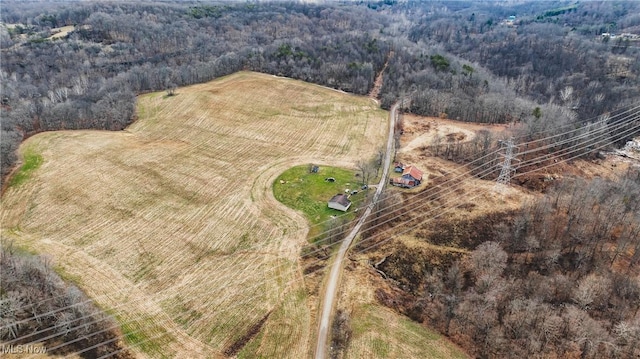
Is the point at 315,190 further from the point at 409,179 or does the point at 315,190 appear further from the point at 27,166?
the point at 27,166

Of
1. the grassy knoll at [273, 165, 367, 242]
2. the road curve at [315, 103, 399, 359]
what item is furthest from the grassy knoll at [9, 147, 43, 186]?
the road curve at [315, 103, 399, 359]

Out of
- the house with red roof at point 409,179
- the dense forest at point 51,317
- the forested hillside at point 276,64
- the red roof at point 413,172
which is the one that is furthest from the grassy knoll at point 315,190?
the forested hillside at point 276,64

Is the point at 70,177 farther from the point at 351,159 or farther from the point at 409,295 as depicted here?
the point at 409,295

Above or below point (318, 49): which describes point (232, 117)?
below

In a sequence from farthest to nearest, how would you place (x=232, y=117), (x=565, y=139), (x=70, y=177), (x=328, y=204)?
(x=232, y=117) → (x=565, y=139) → (x=70, y=177) → (x=328, y=204)

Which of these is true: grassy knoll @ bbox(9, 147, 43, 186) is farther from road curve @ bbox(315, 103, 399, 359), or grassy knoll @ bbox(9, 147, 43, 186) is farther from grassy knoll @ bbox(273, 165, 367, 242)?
road curve @ bbox(315, 103, 399, 359)

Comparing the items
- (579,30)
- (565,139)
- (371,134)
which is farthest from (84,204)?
(579,30)

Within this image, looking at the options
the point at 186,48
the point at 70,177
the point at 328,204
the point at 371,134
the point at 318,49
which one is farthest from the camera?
the point at 186,48

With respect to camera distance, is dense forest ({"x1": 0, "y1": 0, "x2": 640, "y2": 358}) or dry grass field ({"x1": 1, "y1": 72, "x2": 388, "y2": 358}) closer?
dense forest ({"x1": 0, "y1": 0, "x2": 640, "y2": 358})
